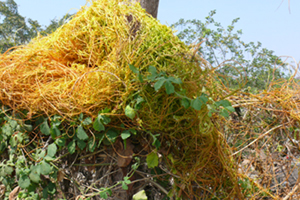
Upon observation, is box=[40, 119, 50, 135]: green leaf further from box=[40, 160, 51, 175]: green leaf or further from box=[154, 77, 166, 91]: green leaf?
box=[154, 77, 166, 91]: green leaf

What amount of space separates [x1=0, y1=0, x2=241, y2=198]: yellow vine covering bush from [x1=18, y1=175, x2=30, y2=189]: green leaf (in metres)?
0.43

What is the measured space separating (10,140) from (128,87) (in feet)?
3.37

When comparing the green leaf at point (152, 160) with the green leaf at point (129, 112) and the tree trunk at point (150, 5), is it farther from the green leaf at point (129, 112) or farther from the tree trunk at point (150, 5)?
the tree trunk at point (150, 5)

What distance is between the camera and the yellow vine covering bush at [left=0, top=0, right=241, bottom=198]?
5.60ft

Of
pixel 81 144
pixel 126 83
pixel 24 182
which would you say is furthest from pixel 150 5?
pixel 24 182

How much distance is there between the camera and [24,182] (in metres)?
1.87

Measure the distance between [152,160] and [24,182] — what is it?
886 millimetres

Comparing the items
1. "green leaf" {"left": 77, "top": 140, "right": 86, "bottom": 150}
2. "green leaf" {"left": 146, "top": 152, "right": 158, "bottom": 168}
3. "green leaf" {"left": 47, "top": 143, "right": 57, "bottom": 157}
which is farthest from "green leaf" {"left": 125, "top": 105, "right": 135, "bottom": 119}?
"green leaf" {"left": 47, "top": 143, "right": 57, "bottom": 157}

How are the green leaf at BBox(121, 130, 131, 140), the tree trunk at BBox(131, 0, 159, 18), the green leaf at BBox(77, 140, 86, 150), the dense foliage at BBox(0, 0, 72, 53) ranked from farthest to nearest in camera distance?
the dense foliage at BBox(0, 0, 72, 53) < the tree trunk at BBox(131, 0, 159, 18) < the green leaf at BBox(77, 140, 86, 150) < the green leaf at BBox(121, 130, 131, 140)

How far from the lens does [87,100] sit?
5.78ft

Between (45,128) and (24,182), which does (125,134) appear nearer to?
(45,128)

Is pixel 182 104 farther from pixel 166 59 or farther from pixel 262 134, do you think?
pixel 262 134

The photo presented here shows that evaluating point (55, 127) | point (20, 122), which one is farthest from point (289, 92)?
point (20, 122)

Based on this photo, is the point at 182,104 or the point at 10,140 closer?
the point at 182,104
